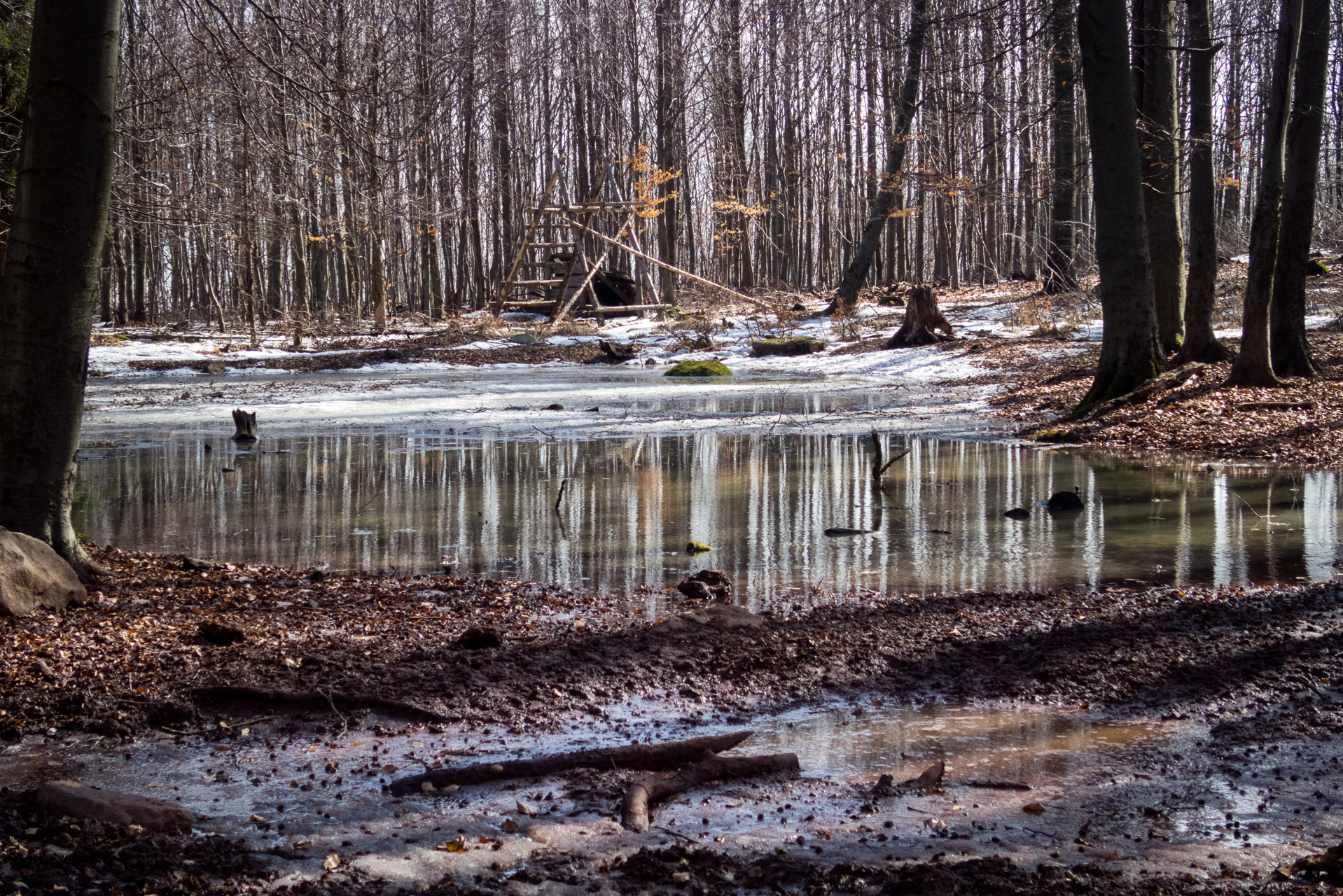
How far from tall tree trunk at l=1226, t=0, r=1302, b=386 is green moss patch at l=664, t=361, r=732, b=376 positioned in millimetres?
11631

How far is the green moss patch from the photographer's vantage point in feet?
76.4

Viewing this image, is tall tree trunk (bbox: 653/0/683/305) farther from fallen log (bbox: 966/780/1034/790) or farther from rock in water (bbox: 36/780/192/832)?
rock in water (bbox: 36/780/192/832)

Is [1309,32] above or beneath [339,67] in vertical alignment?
above

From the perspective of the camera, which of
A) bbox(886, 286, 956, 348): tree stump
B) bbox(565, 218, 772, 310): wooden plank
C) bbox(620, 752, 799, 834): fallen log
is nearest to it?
bbox(620, 752, 799, 834): fallen log

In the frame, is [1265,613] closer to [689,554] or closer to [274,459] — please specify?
[689,554]

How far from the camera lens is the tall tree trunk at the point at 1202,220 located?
14148mm

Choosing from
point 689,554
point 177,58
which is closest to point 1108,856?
point 689,554

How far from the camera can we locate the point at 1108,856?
2.92m

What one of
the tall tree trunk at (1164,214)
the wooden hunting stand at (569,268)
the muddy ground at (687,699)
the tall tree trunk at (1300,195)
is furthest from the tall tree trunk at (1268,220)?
the wooden hunting stand at (569,268)

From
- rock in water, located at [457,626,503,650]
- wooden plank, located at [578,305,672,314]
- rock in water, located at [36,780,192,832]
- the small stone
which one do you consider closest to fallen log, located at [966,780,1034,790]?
rock in water, located at [457,626,503,650]

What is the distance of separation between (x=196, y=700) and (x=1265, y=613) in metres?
5.32

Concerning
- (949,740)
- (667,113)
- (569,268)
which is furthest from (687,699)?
(667,113)

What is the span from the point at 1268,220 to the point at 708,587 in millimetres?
10745

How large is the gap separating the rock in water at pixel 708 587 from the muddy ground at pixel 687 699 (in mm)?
241
